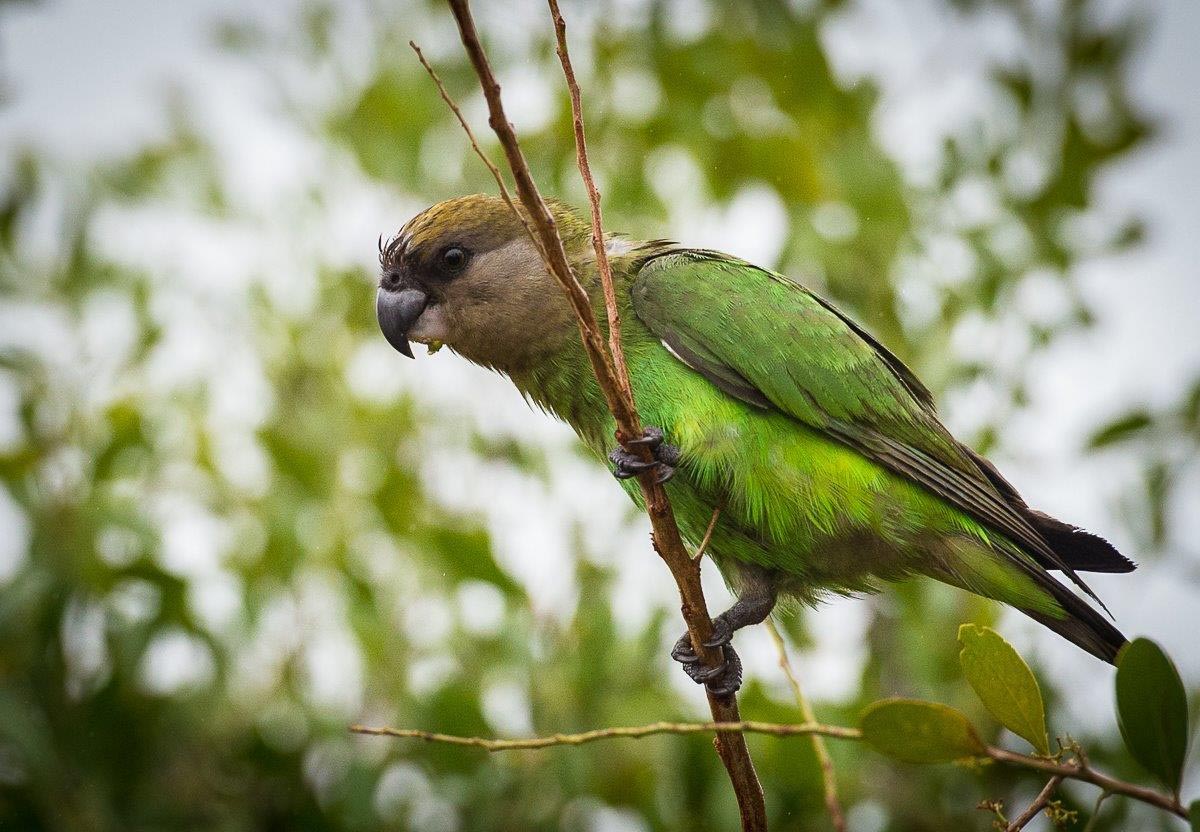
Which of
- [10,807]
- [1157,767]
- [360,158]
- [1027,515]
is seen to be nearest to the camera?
[1157,767]

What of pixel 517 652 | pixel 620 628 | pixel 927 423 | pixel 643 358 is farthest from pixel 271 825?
pixel 927 423

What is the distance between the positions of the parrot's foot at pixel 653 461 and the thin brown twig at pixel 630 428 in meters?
0.03

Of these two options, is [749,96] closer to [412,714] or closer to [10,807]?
[412,714]

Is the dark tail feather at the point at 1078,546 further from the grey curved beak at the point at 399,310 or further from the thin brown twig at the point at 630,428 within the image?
the grey curved beak at the point at 399,310

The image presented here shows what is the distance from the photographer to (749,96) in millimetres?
4836

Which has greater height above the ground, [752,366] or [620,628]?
[752,366]

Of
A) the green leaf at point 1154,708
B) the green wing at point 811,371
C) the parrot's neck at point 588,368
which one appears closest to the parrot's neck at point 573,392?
the parrot's neck at point 588,368

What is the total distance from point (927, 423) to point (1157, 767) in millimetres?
1618

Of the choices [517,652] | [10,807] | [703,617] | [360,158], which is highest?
[360,158]

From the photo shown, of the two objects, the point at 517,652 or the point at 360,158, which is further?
the point at 360,158

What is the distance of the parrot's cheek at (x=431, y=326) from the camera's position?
139 inches

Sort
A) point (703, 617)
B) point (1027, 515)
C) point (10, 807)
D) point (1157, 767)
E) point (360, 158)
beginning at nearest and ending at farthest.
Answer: point (1157, 767) < point (703, 617) < point (1027, 515) < point (10, 807) < point (360, 158)

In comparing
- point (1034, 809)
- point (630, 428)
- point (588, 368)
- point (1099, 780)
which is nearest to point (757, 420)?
point (588, 368)

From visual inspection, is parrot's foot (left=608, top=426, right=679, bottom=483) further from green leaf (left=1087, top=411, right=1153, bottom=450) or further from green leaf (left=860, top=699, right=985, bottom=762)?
green leaf (left=1087, top=411, right=1153, bottom=450)
